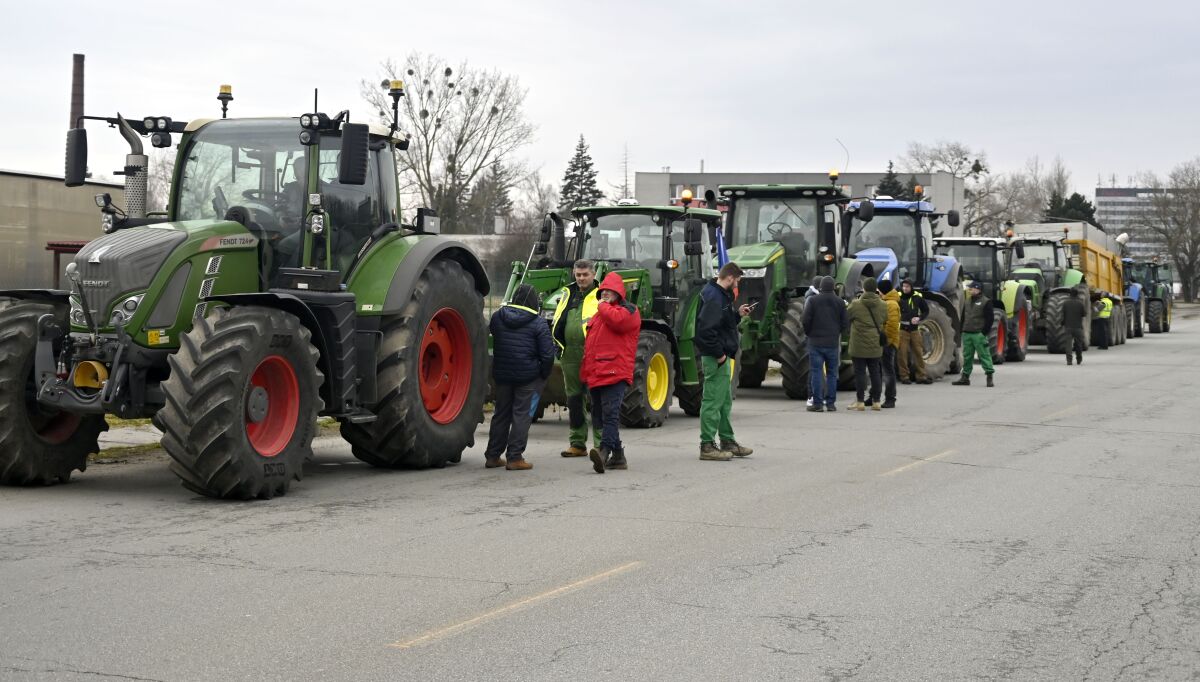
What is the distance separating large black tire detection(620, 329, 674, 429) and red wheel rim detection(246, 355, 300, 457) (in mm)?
5755

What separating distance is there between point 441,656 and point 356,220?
21.0 feet

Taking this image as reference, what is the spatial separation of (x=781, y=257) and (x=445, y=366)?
9411 mm

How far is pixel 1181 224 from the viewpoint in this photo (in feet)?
305

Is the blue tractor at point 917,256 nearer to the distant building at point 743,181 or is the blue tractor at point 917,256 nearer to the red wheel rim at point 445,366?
the red wheel rim at point 445,366

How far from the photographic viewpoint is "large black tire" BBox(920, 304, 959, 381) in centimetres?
2534

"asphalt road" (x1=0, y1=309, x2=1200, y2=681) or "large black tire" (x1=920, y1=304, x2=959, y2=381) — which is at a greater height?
"large black tire" (x1=920, y1=304, x2=959, y2=381)

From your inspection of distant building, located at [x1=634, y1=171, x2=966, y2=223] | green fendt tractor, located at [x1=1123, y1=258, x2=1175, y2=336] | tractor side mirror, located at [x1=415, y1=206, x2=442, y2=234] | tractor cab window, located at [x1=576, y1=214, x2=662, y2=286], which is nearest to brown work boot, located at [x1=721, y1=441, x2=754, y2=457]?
tractor side mirror, located at [x1=415, y1=206, x2=442, y2=234]

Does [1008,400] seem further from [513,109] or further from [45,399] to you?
[513,109]

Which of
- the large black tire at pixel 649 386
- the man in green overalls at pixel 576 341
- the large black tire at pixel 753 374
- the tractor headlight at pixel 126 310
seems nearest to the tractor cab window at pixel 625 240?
the large black tire at pixel 649 386

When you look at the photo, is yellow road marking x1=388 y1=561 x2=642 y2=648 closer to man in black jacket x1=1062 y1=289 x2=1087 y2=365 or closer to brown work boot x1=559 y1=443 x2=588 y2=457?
brown work boot x1=559 y1=443 x2=588 y2=457

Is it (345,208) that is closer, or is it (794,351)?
(345,208)

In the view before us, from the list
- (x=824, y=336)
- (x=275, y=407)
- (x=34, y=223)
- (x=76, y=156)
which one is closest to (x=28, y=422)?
(x=275, y=407)

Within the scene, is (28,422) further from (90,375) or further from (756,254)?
(756,254)

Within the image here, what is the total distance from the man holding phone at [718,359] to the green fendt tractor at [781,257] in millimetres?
6958
